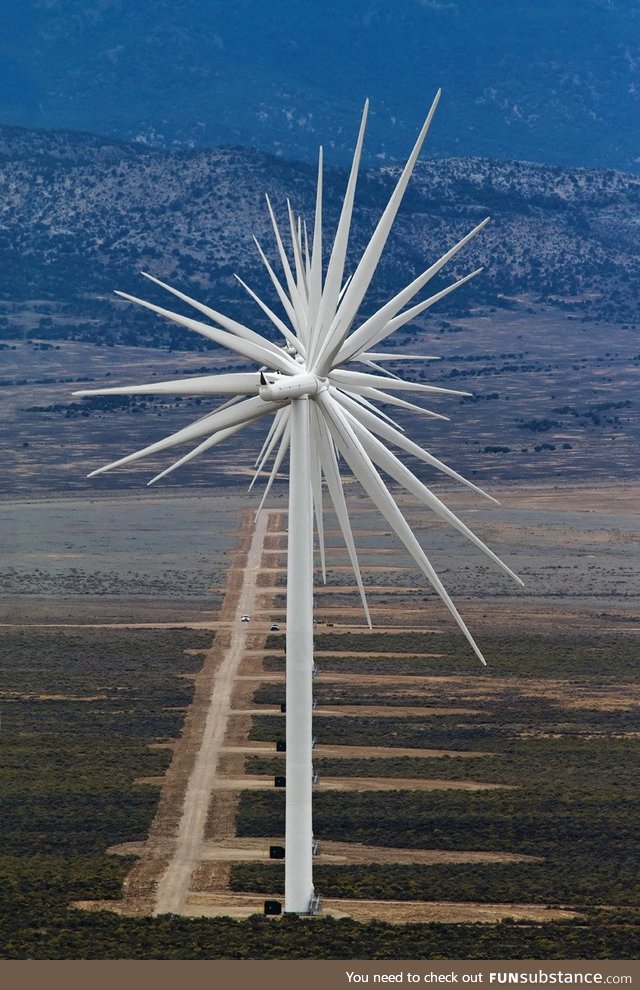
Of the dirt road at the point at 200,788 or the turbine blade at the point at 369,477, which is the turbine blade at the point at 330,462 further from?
the dirt road at the point at 200,788

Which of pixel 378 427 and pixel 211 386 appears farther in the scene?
pixel 378 427

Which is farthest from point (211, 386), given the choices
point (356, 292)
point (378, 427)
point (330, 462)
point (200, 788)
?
point (200, 788)

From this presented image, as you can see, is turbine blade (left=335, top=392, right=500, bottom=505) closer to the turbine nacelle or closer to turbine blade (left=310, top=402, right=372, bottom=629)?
turbine blade (left=310, top=402, right=372, bottom=629)

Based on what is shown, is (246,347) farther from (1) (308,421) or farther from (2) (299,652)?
(2) (299,652)

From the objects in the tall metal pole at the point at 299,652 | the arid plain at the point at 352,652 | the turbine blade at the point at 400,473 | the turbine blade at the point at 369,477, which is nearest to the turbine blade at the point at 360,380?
the turbine blade at the point at 369,477

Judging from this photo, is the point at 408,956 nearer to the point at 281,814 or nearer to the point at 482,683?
the point at 281,814

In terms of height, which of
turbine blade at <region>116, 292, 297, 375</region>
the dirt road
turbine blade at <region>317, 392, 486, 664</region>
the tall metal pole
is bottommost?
the dirt road

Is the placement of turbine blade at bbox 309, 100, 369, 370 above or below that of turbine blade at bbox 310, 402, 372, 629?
above

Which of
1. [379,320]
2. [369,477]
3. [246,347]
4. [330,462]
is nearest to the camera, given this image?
[246,347]

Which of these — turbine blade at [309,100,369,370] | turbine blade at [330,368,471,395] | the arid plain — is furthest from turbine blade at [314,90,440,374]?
the arid plain
